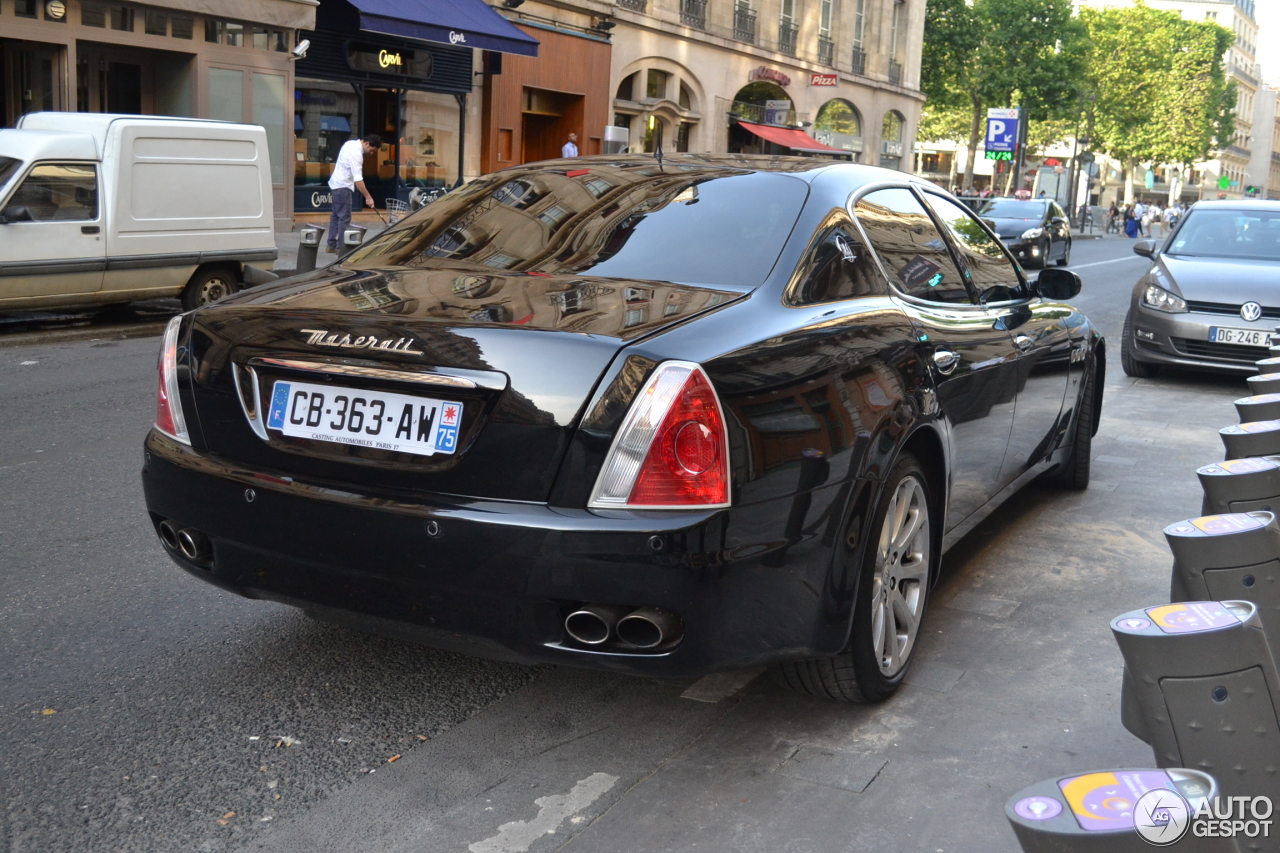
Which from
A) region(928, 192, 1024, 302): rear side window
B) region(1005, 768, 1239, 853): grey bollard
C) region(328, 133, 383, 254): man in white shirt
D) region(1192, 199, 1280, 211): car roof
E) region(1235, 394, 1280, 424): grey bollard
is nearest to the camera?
region(1005, 768, 1239, 853): grey bollard

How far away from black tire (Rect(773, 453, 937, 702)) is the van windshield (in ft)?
30.3

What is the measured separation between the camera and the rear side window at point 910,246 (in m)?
4.00

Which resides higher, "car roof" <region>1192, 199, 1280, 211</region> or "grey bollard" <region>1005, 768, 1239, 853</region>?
"car roof" <region>1192, 199, 1280, 211</region>

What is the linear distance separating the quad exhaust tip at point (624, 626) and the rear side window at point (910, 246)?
5.19 ft

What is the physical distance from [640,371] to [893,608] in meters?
1.24

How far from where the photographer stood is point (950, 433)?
12.8 ft

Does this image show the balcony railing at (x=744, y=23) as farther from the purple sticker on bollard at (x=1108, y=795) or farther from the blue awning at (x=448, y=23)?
the purple sticker on bollard at (x=1108, y=795)

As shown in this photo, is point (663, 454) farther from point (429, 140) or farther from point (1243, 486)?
point (429, 140)

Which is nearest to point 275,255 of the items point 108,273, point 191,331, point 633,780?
point 108,273

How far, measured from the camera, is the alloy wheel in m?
3.46

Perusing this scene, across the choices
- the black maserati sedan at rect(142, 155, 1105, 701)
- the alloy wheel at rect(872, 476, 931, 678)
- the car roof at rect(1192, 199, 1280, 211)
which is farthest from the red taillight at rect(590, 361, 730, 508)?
the car roof at rect(1192, 199, 1280, 211)

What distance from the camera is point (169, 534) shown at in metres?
3.39

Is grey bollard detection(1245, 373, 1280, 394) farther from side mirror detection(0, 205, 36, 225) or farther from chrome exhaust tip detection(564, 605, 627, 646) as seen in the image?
side mirror detection(0, 205, 36, 225)

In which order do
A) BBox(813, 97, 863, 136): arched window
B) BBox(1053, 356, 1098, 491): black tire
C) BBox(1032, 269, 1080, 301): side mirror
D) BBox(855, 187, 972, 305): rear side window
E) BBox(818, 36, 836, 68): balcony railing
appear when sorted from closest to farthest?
BBox(855, 187, 972, 305): rear side window, BBox(1032, 269, 1080, 301): side mirror, BBox(1053, 356, 1098, 491): black tire, BBox(818, 36, 836, 68): balcony railing, BBox(813, 97, 863, 136): arched window
